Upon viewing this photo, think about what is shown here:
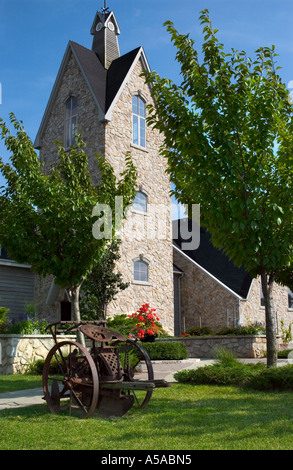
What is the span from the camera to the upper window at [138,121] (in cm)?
2160

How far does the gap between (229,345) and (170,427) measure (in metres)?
12.2

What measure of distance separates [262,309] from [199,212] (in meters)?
13.9

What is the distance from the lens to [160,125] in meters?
10.2

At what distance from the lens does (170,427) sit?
6141mm

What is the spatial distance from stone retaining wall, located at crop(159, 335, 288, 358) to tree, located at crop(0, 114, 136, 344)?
786 centimetres

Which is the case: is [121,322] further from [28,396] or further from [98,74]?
[98,74]

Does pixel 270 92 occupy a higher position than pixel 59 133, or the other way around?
pixel 59 133

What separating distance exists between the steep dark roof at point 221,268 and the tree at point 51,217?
467 inches

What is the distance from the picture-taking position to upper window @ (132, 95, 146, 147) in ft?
70.9

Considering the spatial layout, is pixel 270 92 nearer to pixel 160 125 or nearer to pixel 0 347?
pixel 160 125

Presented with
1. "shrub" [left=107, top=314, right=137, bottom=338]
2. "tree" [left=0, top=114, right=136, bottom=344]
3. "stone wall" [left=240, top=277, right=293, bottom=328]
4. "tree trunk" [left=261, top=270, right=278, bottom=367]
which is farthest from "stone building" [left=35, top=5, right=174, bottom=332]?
"tree trunk" [left=261, top=270, right=278, bottom=367]

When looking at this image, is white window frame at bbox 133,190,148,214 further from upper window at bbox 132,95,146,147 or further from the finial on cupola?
the finial on cupola
